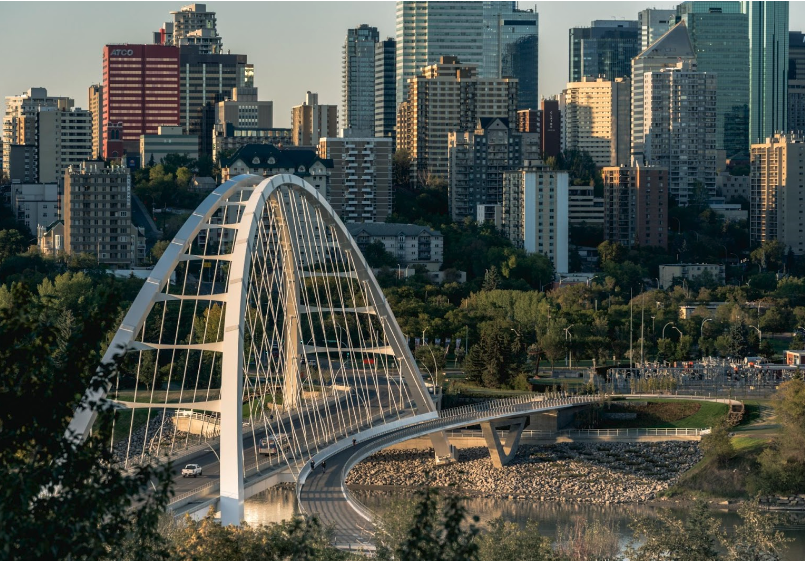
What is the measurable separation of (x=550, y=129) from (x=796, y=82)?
55.3 meters

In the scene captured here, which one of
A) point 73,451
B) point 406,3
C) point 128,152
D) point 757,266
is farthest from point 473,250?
point 73,451

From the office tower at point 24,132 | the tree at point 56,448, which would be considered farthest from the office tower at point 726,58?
the tree at point 56,448

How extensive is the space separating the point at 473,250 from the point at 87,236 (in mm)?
24606

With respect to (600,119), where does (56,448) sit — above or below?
below

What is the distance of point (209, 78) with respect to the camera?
161750mm

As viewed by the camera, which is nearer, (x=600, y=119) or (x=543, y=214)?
(x=543, y=214)

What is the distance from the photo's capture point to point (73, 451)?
1523cm

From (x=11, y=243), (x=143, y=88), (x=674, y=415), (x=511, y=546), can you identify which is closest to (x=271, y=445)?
(x=511, y=546)

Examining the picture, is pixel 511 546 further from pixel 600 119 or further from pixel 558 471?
pixel 600 119

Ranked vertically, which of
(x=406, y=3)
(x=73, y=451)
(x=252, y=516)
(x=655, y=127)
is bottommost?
(x=252, y=516)

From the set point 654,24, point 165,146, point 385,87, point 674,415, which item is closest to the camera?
point 674,415

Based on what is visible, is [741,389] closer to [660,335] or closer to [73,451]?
[660,335]

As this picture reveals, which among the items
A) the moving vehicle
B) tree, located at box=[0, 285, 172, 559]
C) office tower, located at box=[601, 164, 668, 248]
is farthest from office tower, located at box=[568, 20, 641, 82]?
tree, located at box=[0, 285, 172, 559]

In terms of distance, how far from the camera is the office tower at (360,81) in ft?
549
